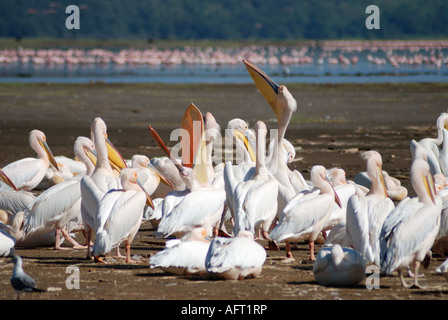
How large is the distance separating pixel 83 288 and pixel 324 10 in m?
98.8

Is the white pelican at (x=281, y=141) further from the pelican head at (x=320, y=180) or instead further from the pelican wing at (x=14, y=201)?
the pelican wing at (x=14, y=201)

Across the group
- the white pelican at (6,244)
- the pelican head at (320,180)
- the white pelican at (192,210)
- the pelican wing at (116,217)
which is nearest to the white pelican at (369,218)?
the pelican head at (320,180)

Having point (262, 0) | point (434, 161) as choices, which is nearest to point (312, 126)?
point (434, 161)

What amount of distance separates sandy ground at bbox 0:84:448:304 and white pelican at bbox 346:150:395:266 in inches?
9.8

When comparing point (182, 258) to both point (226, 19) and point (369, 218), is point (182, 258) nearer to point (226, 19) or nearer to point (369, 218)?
point (369, 218)

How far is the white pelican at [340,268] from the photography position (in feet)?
17.3

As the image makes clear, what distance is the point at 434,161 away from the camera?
865 centimetres

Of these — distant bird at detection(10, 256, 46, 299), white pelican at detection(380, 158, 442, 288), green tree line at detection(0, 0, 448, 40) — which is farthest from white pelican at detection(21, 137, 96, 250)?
green tree line at detection(0, 0, 448, 40)

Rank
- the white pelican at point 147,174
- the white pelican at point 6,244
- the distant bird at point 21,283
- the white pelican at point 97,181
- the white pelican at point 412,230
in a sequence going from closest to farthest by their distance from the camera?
the distant bird at point 21,283, the white pelican at point 412,230, the white pelican at point 6,244, the white pelican at point 97,181, the white pelican at point 147,174

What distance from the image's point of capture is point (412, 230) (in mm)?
5176

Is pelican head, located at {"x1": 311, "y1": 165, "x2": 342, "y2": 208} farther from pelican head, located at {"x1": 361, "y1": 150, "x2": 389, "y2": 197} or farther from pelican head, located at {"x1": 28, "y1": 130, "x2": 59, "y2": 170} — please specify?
pelican head, located at {"x1": 28, "y1": 130, "x2": 59, "y2": 170}

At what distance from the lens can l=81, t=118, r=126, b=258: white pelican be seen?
252 inches

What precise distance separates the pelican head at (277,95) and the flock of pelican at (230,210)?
0.04ft
